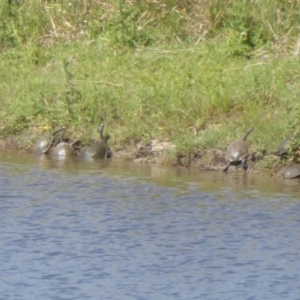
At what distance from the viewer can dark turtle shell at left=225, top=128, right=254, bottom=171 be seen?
12.5 meters

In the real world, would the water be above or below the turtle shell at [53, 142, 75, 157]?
below

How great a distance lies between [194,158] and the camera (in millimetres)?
13094

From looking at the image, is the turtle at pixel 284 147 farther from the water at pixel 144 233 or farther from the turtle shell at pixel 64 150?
the turtle shell at pixel 64 150

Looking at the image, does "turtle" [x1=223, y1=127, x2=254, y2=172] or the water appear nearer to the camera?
the water

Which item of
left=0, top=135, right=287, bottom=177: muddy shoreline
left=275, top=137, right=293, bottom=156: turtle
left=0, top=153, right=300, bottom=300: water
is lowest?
left=0, top=153, right=300, bottom=300: water

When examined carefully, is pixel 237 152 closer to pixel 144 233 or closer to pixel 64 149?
pixel 64 149

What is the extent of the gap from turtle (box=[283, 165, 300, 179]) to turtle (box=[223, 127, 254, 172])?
51 centimetres

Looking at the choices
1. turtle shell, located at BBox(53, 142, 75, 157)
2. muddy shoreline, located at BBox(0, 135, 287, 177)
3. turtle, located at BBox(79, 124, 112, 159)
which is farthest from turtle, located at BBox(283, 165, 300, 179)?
turtle shell, located at BBox(53, 142, 75, 157)

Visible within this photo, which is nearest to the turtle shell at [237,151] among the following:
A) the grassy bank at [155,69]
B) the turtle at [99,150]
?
the grassy bank at [155,69]

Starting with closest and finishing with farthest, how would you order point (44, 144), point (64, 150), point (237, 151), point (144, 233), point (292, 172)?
1. point (144, 233)
2. point (292, 172)
3. point (237, 151)
4. point (64, 150)
5. point (44, 144)

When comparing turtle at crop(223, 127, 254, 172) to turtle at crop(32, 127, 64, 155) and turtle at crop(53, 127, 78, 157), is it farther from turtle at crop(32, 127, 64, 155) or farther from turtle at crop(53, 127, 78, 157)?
turtle at crop(32, 127, 64, 155)

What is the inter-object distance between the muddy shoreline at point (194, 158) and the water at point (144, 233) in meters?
0.21

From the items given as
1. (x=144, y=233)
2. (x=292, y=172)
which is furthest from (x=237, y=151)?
(x=144, y=233)

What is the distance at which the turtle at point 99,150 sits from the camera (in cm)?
1353
